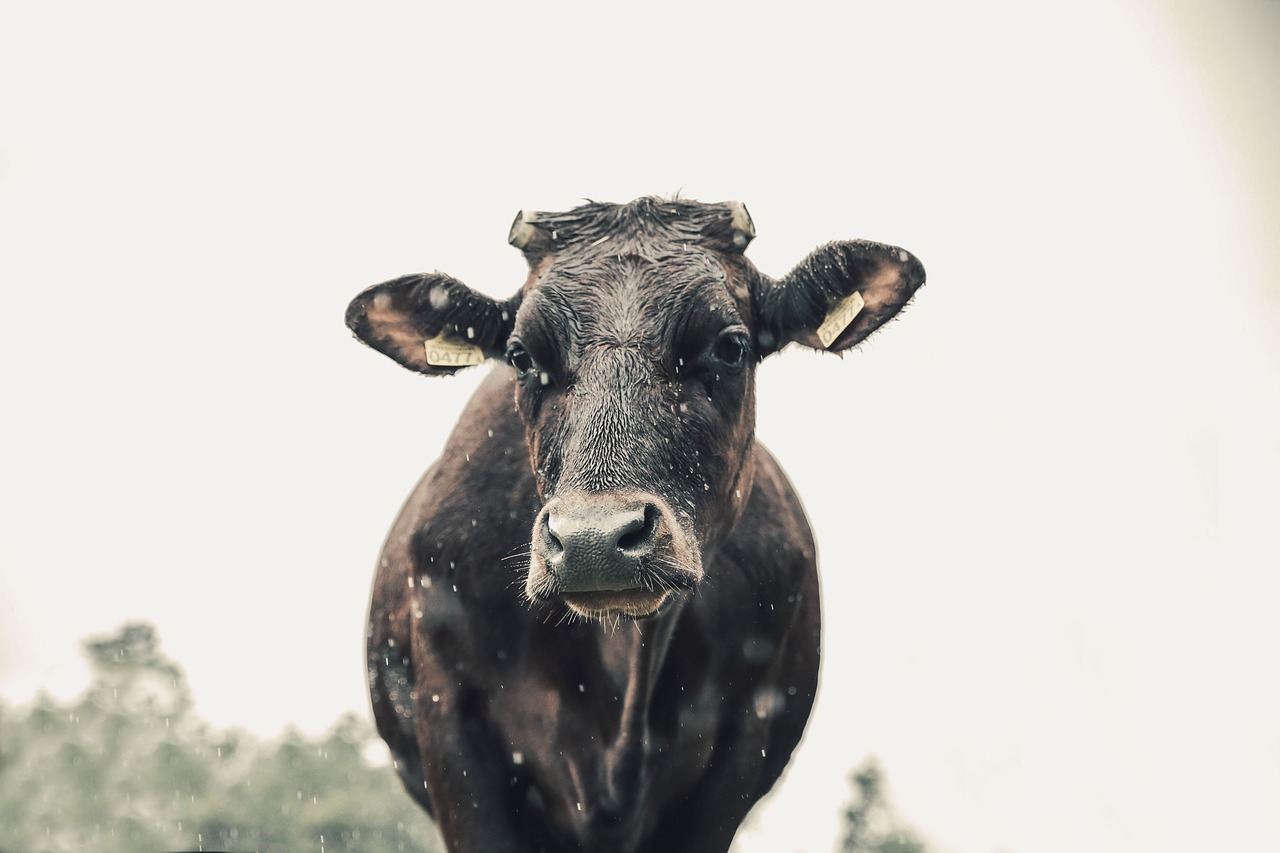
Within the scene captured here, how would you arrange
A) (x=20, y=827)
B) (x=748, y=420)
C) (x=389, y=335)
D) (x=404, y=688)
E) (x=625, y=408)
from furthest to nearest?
(x=20, y=827), (x=404, y=688), (x=389, y=335), (x=748, y=420), (x=625, y=408)

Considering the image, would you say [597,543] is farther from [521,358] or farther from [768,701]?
[768,701]

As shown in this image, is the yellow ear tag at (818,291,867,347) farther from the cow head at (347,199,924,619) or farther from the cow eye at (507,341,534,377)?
the cow eye at (507,341,534,377)

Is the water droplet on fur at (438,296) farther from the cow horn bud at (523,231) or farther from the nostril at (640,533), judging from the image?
the nostril at (640,533)

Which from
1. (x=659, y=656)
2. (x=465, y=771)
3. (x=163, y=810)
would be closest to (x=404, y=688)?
(x=465, y=771)

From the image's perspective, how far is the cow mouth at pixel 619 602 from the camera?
369 centimetres

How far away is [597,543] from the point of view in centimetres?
350

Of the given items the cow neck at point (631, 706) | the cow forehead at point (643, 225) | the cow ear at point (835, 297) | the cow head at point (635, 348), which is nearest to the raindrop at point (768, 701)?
the cow neck at point (631, 706)

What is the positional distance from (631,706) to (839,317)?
1.59 m

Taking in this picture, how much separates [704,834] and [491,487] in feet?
5.20

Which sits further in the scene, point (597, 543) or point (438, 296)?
point (438, 296)

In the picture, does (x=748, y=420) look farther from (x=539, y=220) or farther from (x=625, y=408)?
(x=539, y=220)

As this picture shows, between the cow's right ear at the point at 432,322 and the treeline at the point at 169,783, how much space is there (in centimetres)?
2865

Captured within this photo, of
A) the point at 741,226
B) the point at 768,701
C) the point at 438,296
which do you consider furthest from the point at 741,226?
the point at 768,701

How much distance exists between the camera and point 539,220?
15.6 ft
